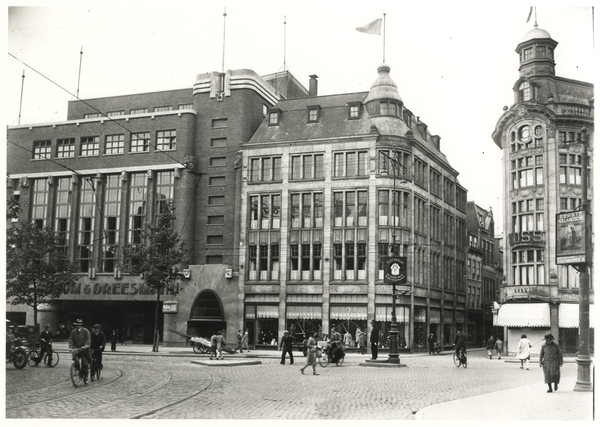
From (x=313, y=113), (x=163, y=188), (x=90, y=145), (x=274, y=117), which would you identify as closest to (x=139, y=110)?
(x=90, y=145)

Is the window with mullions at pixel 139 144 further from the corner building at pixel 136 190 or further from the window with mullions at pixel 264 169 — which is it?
the window with mullions at pixel 264 169

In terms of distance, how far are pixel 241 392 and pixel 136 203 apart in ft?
134

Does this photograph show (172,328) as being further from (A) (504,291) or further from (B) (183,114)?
(A) (504,291)

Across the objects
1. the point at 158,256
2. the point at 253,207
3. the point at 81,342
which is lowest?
the point at 81,342

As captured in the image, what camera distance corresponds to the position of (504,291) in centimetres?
5181

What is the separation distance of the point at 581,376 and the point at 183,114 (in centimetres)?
4474

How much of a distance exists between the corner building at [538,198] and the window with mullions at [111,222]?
103 ft

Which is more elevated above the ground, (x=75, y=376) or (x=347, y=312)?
(x=347, y=312)

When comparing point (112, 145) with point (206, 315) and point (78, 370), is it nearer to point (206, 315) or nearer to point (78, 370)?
point (206, 315)

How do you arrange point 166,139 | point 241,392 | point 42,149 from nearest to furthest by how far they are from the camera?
point 241,392, point 42,149, point 166,139

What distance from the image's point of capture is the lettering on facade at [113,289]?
56.8 metres

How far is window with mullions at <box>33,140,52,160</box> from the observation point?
179ft

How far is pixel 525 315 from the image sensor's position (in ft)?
161

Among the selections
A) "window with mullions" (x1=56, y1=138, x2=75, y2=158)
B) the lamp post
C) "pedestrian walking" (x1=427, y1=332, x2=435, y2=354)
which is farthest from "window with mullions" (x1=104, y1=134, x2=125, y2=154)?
the lamp post
